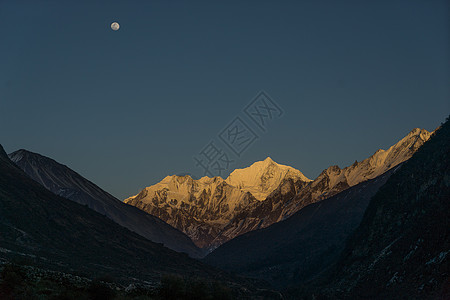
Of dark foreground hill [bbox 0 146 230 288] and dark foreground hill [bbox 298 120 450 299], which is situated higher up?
dark foreground hill [bbox 0 146 230 288]

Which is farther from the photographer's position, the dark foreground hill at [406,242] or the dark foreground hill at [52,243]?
the dark foreground hill at [52,243]

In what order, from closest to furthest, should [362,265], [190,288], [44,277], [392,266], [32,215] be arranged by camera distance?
[44,277] → [190,288] → [392,266] → [362,265] → [32,215]

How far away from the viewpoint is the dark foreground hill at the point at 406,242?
100438 millimetres

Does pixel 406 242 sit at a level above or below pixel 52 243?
below

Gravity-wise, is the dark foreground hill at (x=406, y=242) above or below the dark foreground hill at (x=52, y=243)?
below

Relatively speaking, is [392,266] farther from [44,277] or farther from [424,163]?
[44,277]

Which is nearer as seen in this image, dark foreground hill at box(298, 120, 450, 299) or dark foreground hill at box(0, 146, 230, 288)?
dark foreground hill at box(298, 120, 450, 299)

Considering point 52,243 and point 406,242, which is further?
point 52,243

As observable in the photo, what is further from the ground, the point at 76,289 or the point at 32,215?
the point at 32,215

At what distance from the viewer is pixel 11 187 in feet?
643

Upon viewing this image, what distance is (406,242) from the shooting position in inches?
4995

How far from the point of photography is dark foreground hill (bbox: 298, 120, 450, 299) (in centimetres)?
10044

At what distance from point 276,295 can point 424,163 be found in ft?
235

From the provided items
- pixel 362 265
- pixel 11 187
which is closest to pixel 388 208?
pixel 362 265
